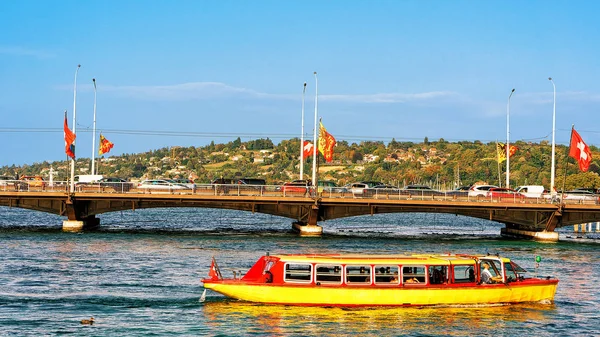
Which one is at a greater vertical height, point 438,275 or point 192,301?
point 438,275

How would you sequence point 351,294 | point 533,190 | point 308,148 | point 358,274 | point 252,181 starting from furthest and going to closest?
1. point 252,181
2. point 533,190
3. point 308,148
4. point 358,274
5. point 351,294

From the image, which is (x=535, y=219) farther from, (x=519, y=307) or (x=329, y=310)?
(x=329, y=310)

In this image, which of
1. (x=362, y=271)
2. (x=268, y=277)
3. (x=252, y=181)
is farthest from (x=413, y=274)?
(x=252, y=181)

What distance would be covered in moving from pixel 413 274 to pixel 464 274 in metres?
3.05

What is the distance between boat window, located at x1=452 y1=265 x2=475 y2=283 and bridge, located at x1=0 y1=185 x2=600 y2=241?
4217 centimetres

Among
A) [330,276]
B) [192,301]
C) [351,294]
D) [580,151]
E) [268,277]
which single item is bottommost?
[192,301]

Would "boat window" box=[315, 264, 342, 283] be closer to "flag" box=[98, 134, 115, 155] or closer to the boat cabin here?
the boat cabin

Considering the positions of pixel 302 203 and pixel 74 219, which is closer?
pixel 302 203

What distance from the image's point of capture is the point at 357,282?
43906 mm

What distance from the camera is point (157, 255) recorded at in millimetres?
70500

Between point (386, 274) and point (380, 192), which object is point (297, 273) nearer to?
point (386, 274)

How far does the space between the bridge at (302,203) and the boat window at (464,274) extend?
42.2m

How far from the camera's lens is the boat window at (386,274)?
43.9 meters

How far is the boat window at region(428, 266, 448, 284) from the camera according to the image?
4472cm
